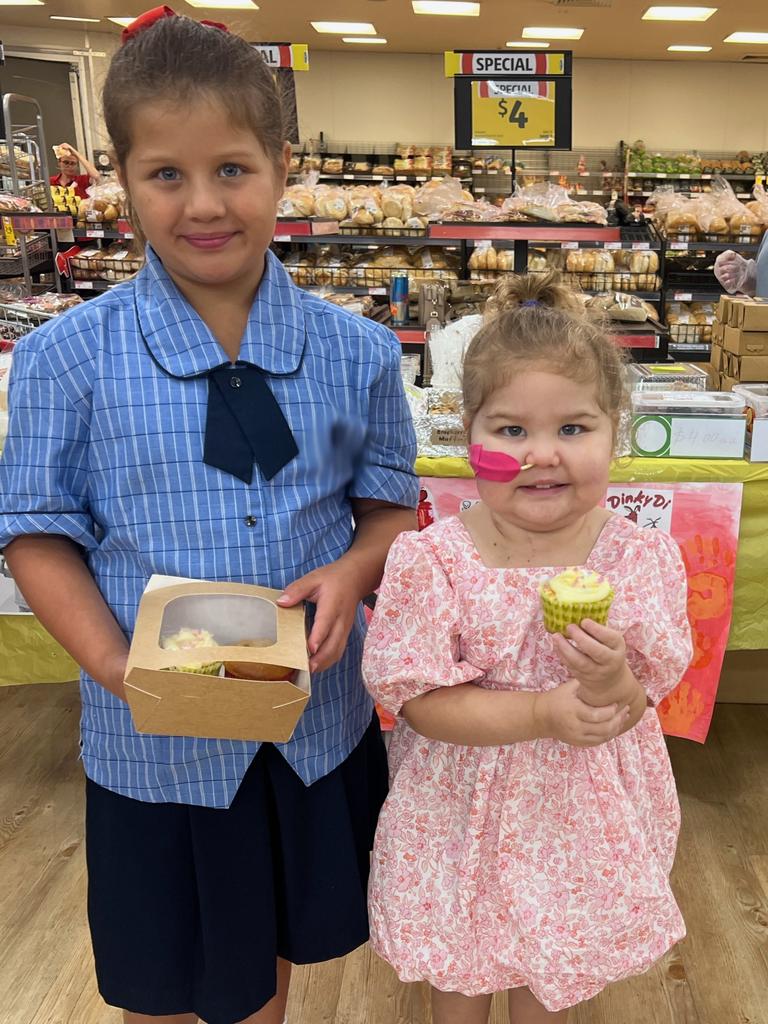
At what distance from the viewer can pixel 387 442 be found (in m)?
1.17

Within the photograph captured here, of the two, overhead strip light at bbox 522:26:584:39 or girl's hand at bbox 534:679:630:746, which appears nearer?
girl's hand at bbox 534:679:630:746

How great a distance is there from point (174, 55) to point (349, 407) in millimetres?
429

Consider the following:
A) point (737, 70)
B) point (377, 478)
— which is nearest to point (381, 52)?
point (737, 70)

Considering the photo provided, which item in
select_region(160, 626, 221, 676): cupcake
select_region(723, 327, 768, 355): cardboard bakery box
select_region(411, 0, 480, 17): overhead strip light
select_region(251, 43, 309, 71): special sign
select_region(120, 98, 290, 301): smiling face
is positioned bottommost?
select_region(160, 626, 221, 676): cupcake

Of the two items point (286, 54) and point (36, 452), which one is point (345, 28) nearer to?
point (286, 54)

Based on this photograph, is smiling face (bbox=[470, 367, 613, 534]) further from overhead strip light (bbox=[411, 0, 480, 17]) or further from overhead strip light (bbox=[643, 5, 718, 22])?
overhead strip light (bbox=[643, 5, 718, 22])

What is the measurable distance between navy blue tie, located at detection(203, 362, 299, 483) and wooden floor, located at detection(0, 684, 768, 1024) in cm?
122

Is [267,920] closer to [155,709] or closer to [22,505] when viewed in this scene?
[155,709]

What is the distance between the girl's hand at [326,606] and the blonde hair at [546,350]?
28 centimetres

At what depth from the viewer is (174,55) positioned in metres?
0.92

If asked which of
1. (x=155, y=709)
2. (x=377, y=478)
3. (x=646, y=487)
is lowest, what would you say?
(x=646, y=487)

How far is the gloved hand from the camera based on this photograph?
3.62 metres

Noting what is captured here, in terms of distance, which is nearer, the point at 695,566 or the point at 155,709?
the point at 155,709

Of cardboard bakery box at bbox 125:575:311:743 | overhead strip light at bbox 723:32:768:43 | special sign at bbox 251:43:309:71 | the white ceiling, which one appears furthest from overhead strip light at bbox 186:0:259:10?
cardboard bakery box at bbox 125:575:311:743
